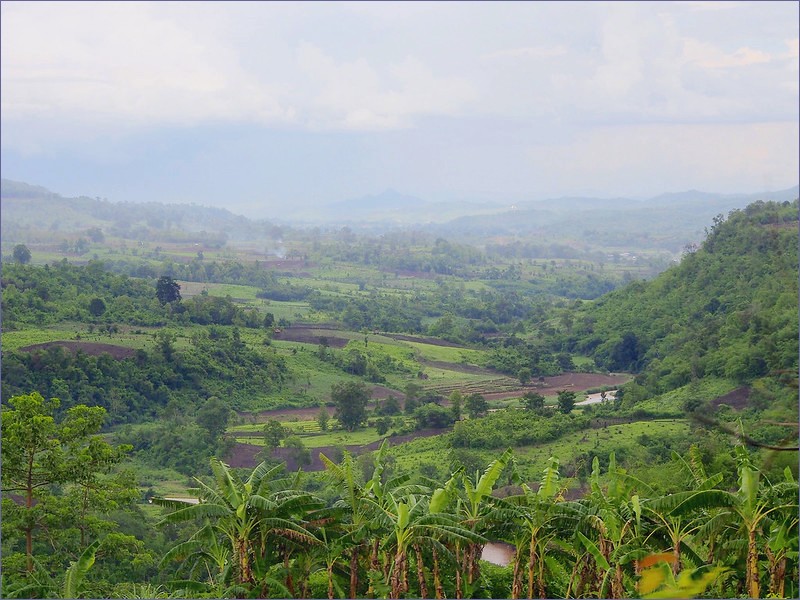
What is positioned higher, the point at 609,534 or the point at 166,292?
the point at 609,534

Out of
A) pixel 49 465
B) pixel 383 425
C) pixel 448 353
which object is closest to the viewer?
pixel 49 465

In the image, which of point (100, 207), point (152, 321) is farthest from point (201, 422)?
point (100, 207)

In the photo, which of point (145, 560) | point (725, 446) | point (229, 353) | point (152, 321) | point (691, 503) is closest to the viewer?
point (691, 503)

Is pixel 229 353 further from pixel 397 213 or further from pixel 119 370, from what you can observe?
pixel 397 213

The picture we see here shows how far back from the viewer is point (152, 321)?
1062 inches

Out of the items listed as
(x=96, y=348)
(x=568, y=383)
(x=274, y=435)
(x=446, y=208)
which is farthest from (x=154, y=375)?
(x=446, y=208)

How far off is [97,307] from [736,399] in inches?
731

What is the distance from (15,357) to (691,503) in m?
18.6

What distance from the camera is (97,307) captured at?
2664cm

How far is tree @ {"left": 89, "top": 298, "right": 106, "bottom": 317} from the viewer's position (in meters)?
26.5

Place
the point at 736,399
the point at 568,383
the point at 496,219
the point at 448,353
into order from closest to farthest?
the point at 736,399, the point at 568,383, the point at 448,353, the point at 496,219

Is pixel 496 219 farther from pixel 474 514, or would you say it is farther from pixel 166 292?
pixel 474 514

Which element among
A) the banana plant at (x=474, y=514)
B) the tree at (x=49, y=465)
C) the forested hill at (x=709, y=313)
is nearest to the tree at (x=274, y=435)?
the tree at (x=49, y=465)

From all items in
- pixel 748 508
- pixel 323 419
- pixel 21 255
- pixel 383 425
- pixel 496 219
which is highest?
pixel 496 219
